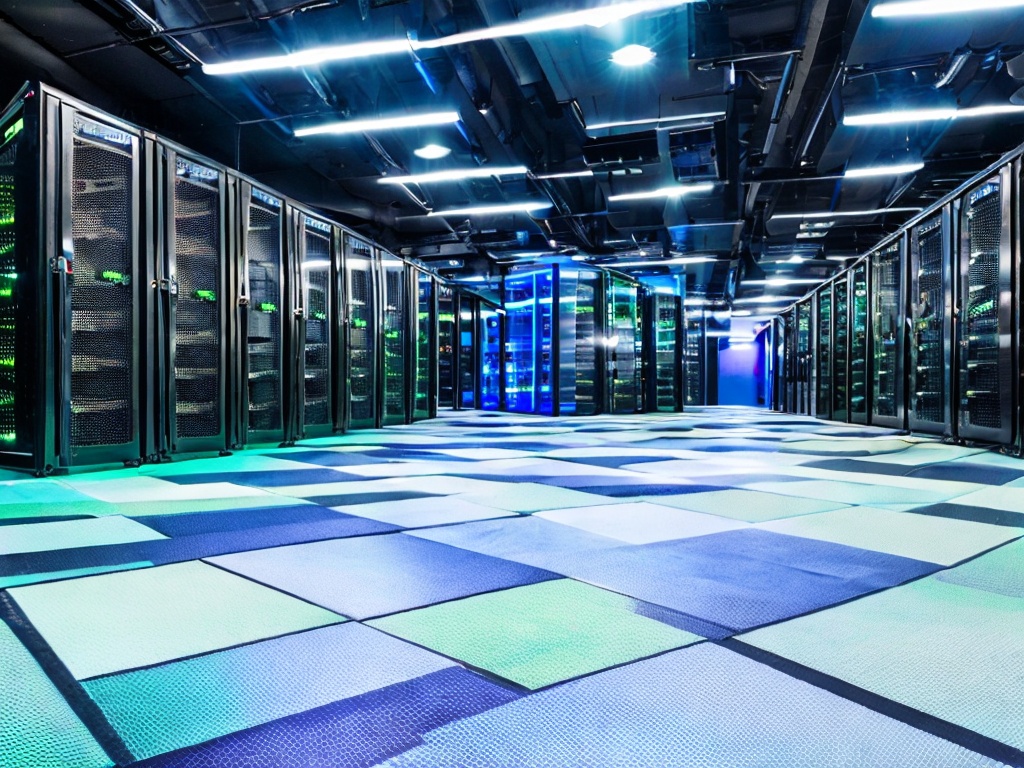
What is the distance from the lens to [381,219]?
1734cm

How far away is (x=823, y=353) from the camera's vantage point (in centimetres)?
1641

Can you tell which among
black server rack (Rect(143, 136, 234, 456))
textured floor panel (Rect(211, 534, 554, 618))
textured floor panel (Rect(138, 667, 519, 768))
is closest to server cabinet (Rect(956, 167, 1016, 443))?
textured floor panel (Rect(211, 534, 554, 618))

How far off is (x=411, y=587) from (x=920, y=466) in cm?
528

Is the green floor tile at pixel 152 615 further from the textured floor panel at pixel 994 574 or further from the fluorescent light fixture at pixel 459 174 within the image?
the fluorescent light fixture at pixel 459 174

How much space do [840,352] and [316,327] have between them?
11.7 meters

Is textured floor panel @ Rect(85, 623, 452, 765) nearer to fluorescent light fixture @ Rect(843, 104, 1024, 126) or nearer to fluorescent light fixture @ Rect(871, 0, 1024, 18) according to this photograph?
fluorescent light fixture @ Rect(871, 0, 1024, 18)

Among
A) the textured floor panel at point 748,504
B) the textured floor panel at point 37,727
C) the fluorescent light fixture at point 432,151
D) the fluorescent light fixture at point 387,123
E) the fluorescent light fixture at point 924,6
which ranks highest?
the fluorescent light fixture at point 432,151

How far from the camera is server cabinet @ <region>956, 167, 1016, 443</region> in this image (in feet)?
21.3

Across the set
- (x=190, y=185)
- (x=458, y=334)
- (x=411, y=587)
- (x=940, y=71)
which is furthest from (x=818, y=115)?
(x=458, y=334)

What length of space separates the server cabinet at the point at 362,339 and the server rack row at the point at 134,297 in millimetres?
1904

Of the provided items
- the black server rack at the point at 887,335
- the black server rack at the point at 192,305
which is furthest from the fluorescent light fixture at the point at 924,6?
the black server rack at the point at 192,305

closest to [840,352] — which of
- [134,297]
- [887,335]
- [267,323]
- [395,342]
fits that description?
[887,335]

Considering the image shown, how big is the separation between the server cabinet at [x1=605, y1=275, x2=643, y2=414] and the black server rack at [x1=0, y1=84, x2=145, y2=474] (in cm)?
1363

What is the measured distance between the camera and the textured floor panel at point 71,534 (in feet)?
8.33
